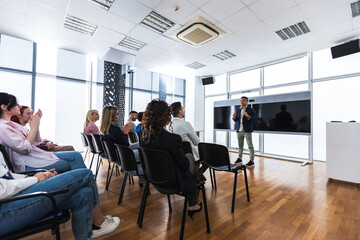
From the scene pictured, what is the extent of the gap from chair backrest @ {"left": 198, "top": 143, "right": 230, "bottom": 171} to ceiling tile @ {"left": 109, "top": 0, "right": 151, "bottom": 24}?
2.68 m

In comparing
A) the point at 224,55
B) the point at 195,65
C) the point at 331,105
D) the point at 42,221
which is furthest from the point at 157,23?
the point at 331,105

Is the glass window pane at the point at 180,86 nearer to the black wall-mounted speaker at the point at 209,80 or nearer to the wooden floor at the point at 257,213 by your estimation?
the black wall-mounted speaker at the point at 209,80

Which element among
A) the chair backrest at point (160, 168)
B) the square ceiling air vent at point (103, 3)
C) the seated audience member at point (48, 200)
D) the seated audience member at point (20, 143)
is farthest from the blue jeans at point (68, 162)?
the square ceiling air vent at point (103, 3)

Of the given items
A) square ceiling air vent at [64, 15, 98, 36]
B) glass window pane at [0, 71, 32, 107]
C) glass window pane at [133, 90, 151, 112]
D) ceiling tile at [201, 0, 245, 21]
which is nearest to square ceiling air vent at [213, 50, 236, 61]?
ceiling tile at [201, 0, 245, 21]

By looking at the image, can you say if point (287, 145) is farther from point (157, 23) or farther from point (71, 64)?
point (71, 64)

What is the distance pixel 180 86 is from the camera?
7949 mm

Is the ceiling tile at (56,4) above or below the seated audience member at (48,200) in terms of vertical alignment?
above

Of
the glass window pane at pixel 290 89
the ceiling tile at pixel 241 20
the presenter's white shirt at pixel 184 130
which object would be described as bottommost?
the presenter's white shirt at pixel 184 130

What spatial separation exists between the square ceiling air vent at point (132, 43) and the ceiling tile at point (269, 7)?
2.71 metres

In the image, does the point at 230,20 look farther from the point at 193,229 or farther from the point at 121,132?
the point at 193,229

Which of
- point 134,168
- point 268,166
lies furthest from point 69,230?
point 268,166

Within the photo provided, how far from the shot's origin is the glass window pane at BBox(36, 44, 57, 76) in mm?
4689

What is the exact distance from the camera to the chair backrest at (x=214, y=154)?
1.98 m

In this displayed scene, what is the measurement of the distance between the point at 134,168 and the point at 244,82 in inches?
224
